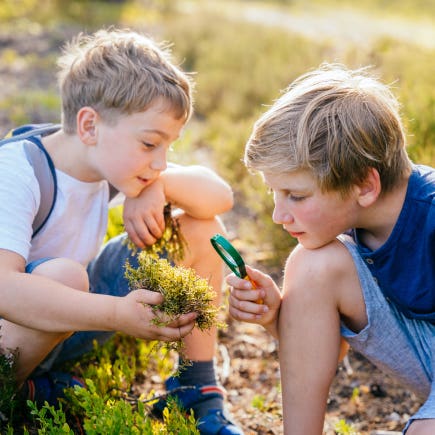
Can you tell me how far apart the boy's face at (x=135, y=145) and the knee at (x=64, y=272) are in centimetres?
47

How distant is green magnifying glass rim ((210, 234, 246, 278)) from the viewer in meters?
2.09

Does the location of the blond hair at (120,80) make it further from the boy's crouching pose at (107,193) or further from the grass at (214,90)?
the grass at (214,90)

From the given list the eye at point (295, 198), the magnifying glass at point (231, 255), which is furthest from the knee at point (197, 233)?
the eye at point (295, 198)

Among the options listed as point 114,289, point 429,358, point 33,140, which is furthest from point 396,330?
point 33,140

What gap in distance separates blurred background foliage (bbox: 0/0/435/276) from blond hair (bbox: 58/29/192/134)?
0.43m

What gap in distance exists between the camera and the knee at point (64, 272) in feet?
7.39

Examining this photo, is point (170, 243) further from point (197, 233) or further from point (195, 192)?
point (195, 192)

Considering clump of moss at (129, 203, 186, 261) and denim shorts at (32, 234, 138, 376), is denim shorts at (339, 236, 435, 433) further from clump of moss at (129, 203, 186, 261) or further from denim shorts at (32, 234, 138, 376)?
denim shorts at (32, 234, 138, 376)

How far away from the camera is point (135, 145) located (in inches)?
101

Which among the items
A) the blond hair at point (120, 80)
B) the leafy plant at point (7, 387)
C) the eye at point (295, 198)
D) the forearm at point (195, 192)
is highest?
the blond hair at point (120, 80)

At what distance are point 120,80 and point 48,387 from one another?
4.12 ft

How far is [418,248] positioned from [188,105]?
1.11 metres

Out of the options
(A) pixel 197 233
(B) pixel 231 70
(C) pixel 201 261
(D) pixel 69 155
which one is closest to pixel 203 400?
(C) pixel 201 261

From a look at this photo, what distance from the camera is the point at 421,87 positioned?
4961mm
